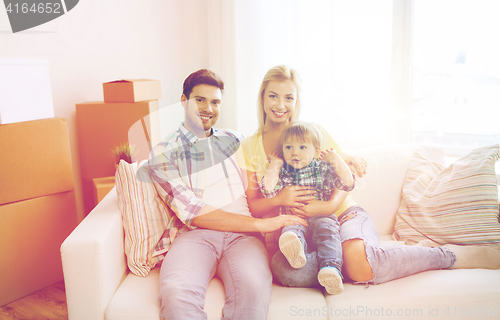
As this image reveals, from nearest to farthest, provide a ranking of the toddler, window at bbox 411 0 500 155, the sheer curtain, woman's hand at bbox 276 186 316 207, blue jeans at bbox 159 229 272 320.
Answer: blue jeans at bbox 159 229 272 320 → the toddler → woman's hand at bbox 276 186 316 207 → window at bbox 411 0 500 155 → the sheer curtain

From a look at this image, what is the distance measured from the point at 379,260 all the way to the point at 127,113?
1.50 metres

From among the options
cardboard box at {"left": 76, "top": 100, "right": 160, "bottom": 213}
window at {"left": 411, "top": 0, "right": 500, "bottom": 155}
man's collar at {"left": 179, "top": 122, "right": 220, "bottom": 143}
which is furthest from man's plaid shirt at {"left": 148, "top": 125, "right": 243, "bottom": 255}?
window at {"left": 411, "top": 0, "right": 500, "bottom": 155}

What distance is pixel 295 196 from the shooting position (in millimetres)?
1543

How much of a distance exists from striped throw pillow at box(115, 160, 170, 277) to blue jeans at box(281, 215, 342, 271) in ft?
1.68

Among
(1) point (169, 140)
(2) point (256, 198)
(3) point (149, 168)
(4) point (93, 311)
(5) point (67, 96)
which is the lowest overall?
(4) point (93, 311)

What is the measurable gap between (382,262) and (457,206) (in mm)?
476

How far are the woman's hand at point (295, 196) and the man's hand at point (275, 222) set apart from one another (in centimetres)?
6

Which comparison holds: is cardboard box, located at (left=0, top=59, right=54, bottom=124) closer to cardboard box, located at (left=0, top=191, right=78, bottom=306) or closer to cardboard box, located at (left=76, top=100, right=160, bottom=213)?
cardboard box, located at (left=76, top=100, right=160, bottom=213)

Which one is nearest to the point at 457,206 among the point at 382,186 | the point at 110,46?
the point at 382,186

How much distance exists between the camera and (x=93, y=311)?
47.7 inches

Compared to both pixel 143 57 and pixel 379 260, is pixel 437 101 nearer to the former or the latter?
pixel 379 260

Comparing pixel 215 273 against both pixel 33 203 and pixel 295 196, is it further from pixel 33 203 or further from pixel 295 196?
pixel 33 203

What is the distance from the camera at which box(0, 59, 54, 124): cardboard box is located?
160 cm

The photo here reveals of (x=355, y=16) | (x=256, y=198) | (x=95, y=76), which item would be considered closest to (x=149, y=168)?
(x=256, y=198)
